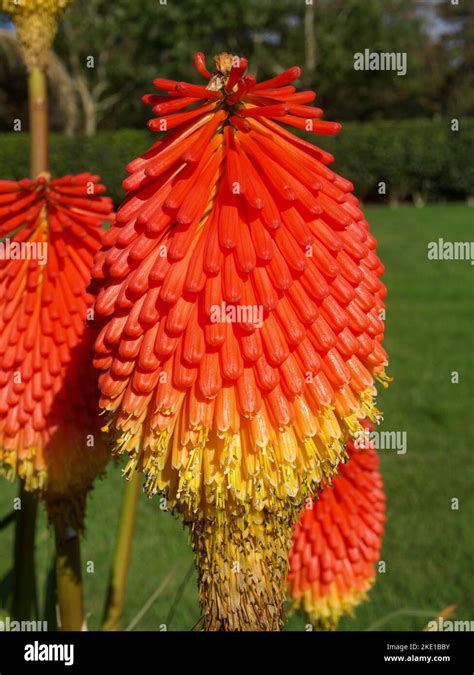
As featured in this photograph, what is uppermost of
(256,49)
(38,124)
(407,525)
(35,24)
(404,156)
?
(256,49)

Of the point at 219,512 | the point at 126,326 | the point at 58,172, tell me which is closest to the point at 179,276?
the point at 126,326

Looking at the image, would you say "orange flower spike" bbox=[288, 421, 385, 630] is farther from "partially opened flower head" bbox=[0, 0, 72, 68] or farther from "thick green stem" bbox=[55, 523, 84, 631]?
"partially opened flower head" bbox=[0, 0, 72, 68]

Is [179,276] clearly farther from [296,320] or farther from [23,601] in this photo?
[23,601]

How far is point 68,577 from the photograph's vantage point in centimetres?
172

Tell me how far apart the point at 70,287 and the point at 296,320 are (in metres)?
0.65

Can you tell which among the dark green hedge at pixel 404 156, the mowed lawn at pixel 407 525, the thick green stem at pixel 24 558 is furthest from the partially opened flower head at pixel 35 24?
the dark green hedge at pixel 404 156
